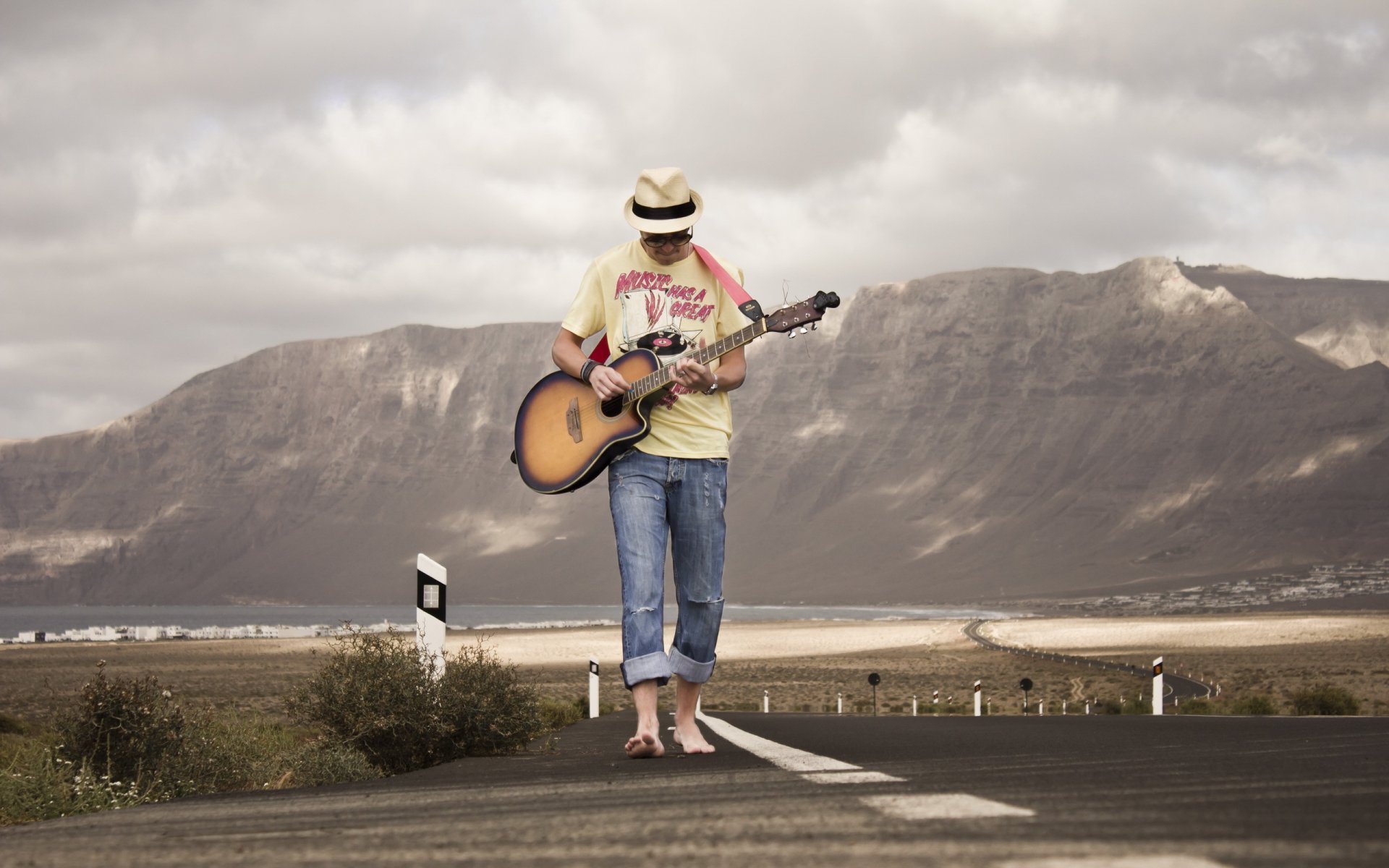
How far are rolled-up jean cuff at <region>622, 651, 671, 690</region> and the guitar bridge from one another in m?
1.16

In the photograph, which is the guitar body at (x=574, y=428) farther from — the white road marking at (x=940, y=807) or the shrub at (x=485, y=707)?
the white road marking at (x=940, y=807)

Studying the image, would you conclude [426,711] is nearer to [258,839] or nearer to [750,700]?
[258,839]

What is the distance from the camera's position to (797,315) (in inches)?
270

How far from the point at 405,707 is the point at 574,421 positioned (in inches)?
80.5

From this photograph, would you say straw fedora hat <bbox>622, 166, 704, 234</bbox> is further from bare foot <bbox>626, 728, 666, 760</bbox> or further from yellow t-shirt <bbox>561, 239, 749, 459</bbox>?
bare foot <bbox>626, 728, 666, 760</bbox>

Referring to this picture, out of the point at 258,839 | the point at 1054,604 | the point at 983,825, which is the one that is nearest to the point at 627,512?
the point at 258,839

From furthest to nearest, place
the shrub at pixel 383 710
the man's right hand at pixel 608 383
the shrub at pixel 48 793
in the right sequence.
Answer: the shrub at pixel 383 710
the man's right hand at pixel 608 383
the shrub at pixel 48 793

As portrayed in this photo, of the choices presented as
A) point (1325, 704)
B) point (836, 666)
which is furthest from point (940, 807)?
point (836, 666)

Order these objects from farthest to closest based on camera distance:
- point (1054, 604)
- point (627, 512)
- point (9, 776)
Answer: point (1054, 604) < point (627, 512) < point (9, 776)

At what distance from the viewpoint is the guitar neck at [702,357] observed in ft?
21.7

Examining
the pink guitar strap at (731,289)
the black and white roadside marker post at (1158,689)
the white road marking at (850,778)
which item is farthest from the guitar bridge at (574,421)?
the black and white roadside marker post at (1158,689)

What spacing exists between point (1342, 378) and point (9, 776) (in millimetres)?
197738

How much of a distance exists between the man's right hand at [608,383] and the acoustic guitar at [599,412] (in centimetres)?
9

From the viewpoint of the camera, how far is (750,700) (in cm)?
4016
